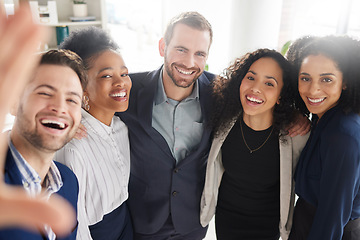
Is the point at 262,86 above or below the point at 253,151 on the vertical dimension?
above

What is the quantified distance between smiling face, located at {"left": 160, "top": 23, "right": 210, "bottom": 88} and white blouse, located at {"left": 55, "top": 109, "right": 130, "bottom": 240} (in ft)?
1.60

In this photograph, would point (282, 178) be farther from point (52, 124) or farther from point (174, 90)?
point (52, 124)

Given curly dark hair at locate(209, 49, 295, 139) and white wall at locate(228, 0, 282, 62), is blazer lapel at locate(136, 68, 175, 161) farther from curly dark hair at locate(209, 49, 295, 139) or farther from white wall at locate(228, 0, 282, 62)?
white wall at locate(228, 0, 282, 62)

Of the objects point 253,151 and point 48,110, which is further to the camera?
point 253,151

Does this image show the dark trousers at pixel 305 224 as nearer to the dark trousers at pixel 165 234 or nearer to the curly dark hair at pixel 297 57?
the curly dark hair at pixel 297 57

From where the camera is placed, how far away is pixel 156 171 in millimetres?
1787

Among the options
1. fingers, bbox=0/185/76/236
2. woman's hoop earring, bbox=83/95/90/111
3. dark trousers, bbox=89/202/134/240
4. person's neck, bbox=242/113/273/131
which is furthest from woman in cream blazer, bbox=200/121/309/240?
fingers, bbox=0/185/76/236

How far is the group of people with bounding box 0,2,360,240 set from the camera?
1042 millimetres

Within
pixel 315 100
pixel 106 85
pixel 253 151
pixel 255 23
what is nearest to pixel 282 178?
pixel 253 151

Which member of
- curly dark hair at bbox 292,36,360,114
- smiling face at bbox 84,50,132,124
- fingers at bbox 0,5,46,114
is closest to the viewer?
fingers at bbox 0,5,46,114

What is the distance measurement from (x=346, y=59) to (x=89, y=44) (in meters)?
1.25

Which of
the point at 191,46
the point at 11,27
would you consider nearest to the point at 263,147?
the point at 191,46

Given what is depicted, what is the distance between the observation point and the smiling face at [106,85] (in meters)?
1.49

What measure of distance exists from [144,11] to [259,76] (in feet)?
12.8
